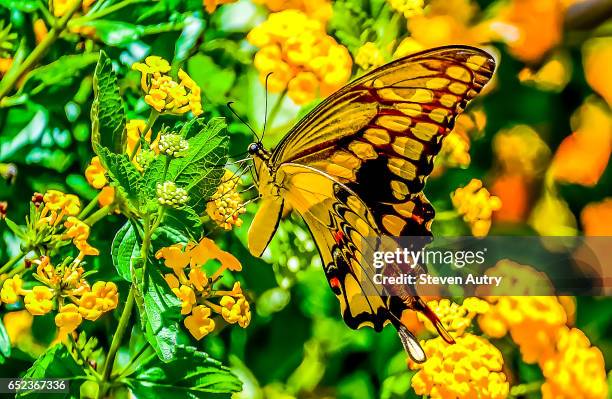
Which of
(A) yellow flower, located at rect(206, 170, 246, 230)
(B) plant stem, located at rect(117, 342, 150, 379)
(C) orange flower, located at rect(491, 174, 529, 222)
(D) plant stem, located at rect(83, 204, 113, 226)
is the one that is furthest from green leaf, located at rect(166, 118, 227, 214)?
(C) orange flower, located at rect(491, 174, 529, 222)

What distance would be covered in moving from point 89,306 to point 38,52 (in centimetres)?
43

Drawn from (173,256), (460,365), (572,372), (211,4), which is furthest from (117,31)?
(572,372)

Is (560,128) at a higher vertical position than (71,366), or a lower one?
higher

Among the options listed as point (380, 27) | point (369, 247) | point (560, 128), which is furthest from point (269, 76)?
point (560, 128)

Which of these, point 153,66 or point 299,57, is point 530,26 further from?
point 153,66

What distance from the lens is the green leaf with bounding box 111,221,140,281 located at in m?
1.21

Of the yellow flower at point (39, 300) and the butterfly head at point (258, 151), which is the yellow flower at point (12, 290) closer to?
the yellow flower at point (39, 300)

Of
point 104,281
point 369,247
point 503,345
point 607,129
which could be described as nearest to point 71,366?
point 104,281

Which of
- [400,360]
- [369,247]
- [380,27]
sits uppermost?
[380,27]

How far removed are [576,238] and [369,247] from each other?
33 centimetres

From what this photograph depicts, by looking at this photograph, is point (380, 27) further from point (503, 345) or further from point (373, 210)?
point (503, 345)

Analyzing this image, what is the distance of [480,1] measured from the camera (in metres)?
1.30

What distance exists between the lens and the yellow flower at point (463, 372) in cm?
120

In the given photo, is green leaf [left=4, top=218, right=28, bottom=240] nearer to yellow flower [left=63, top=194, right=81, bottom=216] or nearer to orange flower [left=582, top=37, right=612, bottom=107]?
yellow flower [left=63, top=194, right=81, bottom=216]
